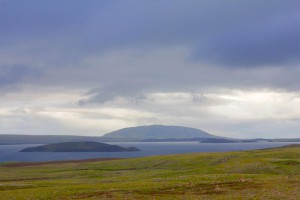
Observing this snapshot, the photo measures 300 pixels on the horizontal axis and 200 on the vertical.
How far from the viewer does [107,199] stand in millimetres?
40875

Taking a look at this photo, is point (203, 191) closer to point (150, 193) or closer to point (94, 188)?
point (150, 193)

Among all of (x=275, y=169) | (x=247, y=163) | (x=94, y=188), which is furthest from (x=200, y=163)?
(x=94, y=188)

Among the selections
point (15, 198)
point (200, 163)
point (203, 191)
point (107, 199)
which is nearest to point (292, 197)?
point (203, 191)

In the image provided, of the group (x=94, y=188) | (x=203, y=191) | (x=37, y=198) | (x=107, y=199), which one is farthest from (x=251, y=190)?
(x=37, y=198)

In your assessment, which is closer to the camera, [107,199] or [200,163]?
[107,199]

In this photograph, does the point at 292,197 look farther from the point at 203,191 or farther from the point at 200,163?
the point at 200,163

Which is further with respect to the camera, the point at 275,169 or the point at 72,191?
the point at 275,169

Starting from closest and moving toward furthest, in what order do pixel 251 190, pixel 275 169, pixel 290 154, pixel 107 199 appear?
pixel 107 199 → pixel 251 190 → pixel 275 169 → pixel 290 154

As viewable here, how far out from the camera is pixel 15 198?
144 feet

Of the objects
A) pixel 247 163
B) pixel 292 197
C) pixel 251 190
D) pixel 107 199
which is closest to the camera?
pixel 292 197

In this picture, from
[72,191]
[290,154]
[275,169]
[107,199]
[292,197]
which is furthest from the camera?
[290,154]

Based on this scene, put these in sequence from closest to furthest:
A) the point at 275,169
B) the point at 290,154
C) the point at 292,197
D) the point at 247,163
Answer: the point at 292,197, the point at 275,169, the point at 247,163, the point at 290,154

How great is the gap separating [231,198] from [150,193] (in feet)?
32.6

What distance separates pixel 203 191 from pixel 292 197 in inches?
414
